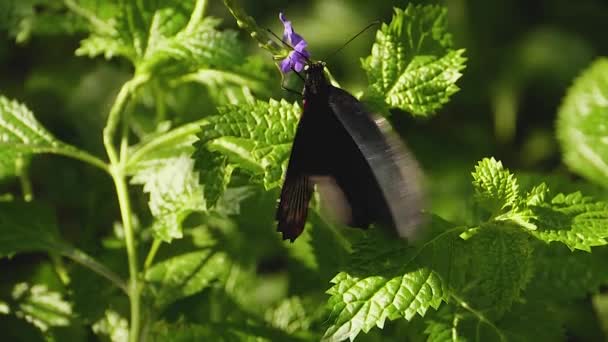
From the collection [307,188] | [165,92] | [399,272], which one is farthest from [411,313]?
[165,92]

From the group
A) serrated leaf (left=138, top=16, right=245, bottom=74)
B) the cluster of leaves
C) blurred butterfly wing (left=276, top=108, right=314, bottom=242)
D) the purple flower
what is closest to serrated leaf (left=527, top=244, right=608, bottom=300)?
the cluster of leaves

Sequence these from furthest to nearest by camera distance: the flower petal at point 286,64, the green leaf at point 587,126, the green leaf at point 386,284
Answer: the green leaf at point 587,126, the flower petal at point 286,64, the green leaf at point 386,284

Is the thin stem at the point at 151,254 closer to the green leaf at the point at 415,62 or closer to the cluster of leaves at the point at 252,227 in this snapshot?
the cluster of leaves at the point at 252,227

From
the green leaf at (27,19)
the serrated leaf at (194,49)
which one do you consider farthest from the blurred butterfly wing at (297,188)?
the green leaf at (27,19)

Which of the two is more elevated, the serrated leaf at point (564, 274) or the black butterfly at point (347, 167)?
the black butterfly at point (347, 167)

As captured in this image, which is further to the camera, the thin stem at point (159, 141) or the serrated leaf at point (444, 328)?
the thin stem at point (159, 141)

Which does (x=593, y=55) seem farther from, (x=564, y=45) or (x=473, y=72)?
(x=473, y=72)

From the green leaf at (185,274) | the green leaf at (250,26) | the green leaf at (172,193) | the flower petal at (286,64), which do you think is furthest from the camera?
the green leaf at (185,274)

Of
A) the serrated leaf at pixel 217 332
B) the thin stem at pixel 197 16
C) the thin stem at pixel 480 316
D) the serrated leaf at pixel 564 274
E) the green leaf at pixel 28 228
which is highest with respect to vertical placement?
the thin stem at pixel 197 16
